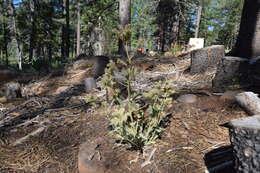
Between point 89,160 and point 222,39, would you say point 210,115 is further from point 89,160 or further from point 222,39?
point 222,39

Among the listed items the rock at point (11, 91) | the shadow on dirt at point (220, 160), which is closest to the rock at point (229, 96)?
the shadow on dirt at point (220, 160)

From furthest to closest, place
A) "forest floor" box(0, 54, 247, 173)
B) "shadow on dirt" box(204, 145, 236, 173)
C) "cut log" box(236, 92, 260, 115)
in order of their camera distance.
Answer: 1. "cut log" box(236, 92, 260, 115)
2. "forest floor" box(0, 54, 247, 173)
3. "shadow on dirt" box(204, 145, 236, 173)

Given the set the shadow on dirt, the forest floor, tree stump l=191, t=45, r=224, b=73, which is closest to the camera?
the shadow on dirt

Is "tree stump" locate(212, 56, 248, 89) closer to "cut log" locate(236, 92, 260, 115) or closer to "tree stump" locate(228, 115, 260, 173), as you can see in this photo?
"cut log" locate(236, 92, 260, 115)

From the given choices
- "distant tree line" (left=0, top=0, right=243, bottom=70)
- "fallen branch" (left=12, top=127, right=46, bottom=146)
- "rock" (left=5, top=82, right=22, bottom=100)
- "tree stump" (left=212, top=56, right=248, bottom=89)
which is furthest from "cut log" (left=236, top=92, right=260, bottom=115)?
"rock" (left=5, top=82, right=22, bottom=100)

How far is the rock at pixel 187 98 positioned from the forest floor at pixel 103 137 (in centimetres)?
6

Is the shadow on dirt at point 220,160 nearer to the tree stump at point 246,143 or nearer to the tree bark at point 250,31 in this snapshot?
the tree stump at point 246,143

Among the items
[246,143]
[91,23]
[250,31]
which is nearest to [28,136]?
[246,143]

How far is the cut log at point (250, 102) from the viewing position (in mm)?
1620

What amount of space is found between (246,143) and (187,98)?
118 centimetres

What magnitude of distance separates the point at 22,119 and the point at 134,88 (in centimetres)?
152

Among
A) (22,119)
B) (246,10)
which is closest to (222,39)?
(246,10)

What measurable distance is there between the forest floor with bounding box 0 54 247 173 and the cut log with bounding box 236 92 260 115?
0.06 m

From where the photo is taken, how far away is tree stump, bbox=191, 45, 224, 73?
288cm
